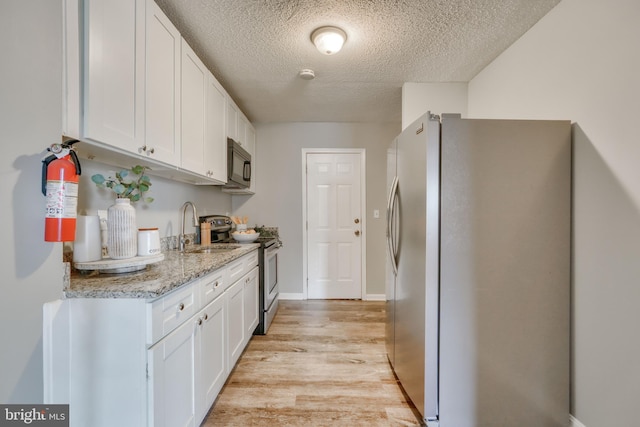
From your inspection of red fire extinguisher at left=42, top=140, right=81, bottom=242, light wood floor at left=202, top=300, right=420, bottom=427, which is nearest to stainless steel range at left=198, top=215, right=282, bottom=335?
light wood floor at left=202, top=300, right=420, bottom=427

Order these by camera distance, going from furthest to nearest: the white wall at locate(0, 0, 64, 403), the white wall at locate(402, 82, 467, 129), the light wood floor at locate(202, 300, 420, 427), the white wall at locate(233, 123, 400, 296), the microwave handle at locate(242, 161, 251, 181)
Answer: the white wall at locate(233, 123, 400, 296)
the microwave handle at locate(242, 161, 251, 181)
the white wall at locate(402, 82, 467, 129)
the light wood floor at locate(202, 300, 420, 427)
the white wall at locate(0, 0, 64, 403)

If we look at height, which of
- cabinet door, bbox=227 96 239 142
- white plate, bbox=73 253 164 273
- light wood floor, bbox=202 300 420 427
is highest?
cabinet door, bbox=227 96 239 142

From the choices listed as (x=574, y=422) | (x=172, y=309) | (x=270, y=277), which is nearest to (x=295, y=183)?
(x=270, y=277)

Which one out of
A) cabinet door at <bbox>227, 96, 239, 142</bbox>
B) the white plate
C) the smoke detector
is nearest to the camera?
the white plate

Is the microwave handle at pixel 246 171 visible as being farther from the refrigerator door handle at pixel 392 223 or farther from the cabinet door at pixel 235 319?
the refrigerator door handle at pixel 392 223

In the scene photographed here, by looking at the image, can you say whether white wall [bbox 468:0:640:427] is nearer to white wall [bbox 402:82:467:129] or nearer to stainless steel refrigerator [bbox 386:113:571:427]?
stainless steel refrigerator [bbox 386:113:571:427]

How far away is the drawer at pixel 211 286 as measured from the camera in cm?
141

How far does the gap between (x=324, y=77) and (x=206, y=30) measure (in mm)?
1034

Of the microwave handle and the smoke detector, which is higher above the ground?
the smoke detector

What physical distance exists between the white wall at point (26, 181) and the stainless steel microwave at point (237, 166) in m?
1.56

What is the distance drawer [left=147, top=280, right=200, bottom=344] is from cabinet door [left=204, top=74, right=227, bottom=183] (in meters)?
1.16

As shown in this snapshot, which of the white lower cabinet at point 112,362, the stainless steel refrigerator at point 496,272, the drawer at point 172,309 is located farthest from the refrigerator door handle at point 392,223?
the white lower cabinet at point 112,362

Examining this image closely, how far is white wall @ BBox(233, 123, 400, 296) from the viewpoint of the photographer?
12.0ft

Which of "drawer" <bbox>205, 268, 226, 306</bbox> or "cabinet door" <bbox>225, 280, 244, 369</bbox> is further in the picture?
"cabinet door" <bbox>225, 280, 244, 369</bbox>
